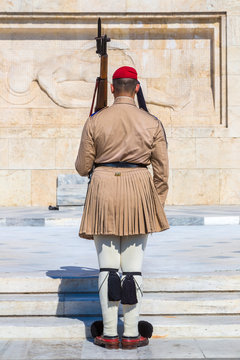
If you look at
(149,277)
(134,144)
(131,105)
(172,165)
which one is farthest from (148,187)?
(172,165)

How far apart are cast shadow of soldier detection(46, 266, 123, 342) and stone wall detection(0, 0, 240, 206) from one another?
9.17m

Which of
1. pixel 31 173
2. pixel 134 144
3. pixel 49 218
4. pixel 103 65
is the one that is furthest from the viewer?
pixel 31 173

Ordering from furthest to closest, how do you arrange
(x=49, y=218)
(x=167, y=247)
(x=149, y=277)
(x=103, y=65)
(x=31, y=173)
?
(x=31, y=173), (x=49, y=218), (x=167, y=247), (x=103, y=65), (x=149, y=277)

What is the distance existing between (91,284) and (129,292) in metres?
1.04

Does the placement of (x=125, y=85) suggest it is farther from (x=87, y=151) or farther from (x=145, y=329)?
(x=145, y=329)

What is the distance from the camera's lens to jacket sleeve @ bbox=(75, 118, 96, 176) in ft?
12.5

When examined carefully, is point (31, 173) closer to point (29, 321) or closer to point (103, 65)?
point (103, 65)

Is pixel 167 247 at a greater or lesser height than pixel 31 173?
lesser

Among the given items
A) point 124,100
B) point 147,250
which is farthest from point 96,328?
point 147,250

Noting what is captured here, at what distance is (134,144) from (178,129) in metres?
10.8

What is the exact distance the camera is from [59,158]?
1433cm

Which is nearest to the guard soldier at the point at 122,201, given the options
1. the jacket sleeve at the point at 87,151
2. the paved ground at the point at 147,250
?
the jacket sleeve at the point at 87,151

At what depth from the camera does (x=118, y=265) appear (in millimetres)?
3758

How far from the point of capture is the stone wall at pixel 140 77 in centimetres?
1431
